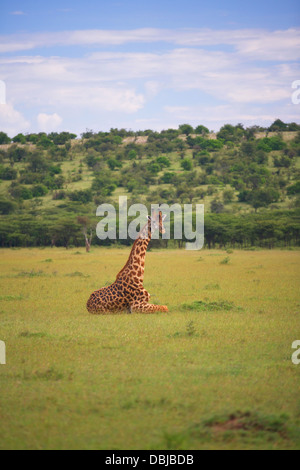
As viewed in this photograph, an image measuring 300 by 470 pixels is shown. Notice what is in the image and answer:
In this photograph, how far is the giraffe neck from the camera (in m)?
11.3

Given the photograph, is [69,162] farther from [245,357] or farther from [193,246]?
[245,357]

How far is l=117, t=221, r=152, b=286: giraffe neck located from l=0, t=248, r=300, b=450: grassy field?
2.63 ft

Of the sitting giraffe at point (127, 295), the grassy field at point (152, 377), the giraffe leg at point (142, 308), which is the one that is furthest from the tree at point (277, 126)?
the giraffe leg at point (142, 308)

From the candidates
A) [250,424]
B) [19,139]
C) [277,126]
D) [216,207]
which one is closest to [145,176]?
[216,207]

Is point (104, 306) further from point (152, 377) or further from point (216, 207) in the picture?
point (216, 207)

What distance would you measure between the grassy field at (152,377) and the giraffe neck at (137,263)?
80 centimetres

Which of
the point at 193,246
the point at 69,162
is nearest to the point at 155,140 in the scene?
the point at 69,162

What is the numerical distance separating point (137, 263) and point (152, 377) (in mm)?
5040

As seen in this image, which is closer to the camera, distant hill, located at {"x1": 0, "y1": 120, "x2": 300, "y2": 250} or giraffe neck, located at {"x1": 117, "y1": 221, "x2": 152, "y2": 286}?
giraffe neck, located at {"x1": 117, "y1": 221, "x2": 152, "y2": 286}

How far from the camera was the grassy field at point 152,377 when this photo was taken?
495 centimetres

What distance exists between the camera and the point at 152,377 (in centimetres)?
660

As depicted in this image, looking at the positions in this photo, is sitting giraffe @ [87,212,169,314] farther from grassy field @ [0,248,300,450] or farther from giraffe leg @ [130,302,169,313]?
grassy field @ [0,248,300,450]

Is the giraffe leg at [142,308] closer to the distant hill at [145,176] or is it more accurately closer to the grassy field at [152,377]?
the grassy field at [152,377]

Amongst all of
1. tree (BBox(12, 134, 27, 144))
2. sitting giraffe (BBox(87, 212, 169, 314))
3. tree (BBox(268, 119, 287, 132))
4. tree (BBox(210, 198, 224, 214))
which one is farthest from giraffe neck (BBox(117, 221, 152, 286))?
tree (BBox(12, 134, 27, 144))
